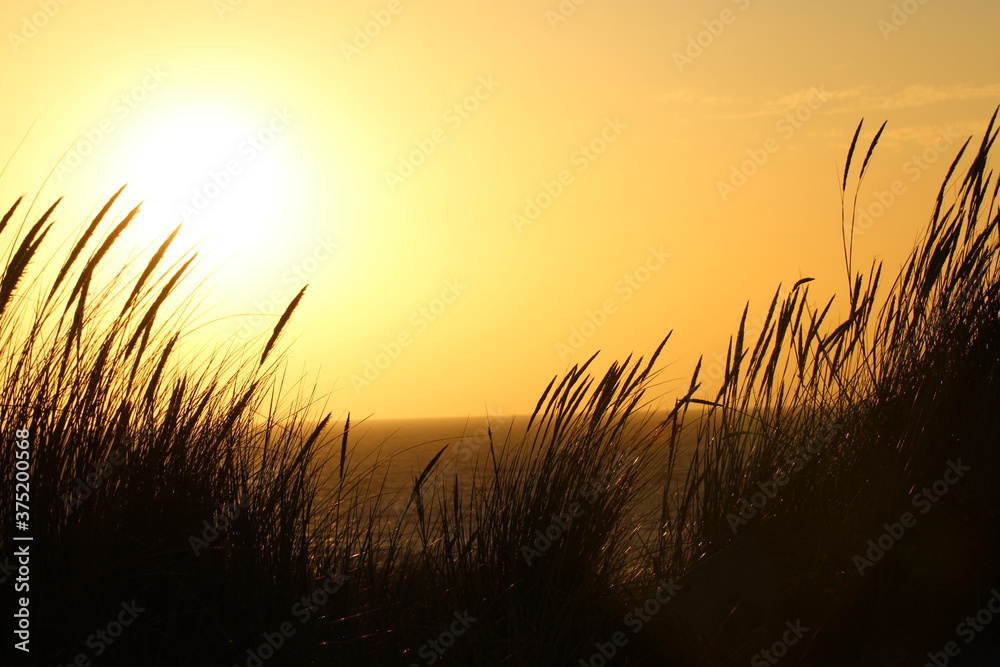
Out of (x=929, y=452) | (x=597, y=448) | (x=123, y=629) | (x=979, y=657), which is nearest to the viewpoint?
(x=123, y=629)

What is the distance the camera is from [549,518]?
2502 mm

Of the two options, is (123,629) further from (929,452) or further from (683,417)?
(929,452)

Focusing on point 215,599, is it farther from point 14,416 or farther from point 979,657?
point 979,657

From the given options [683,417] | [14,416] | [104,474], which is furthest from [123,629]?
[683,417]

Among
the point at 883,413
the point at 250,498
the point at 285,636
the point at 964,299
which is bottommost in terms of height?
the point at 285,636

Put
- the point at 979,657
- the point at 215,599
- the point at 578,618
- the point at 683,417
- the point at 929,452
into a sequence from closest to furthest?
the point at 215,599 < the point at 979,657 < the point at 578,618 < the point at 929,452 < the point at 683,417

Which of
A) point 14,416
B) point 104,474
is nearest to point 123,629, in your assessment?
point 104,474

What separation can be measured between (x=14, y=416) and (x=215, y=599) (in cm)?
68

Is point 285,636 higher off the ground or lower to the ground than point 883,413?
lower

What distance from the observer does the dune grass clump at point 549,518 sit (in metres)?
1.89

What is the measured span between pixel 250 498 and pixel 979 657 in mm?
2116

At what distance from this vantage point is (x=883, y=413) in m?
2.68

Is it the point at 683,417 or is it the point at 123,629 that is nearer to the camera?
the point at 123,629

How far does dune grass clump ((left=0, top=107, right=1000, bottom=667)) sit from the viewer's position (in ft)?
6.19
